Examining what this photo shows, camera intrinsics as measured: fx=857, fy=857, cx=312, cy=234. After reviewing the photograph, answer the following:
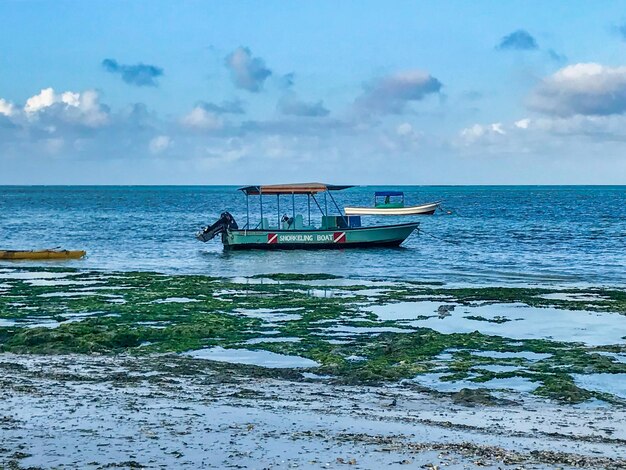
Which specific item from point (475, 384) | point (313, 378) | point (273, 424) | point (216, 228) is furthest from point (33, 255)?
point (273, 424)

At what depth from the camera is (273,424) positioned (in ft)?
40.7

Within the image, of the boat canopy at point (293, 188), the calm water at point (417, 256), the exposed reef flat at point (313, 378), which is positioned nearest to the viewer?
the exposed reef flat at point (313, 378)

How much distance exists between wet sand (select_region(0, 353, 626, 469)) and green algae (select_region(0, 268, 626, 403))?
5.39ft

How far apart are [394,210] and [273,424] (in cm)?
9470

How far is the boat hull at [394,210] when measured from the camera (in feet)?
349

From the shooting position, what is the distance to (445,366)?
17484mm

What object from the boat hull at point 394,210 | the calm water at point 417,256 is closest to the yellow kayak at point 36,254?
the calm water at point 417,256

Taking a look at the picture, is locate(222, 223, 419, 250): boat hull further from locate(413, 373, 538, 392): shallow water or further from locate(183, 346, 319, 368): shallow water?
locate(413, 373, 538, 392): shallow water

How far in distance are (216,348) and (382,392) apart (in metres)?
5.88

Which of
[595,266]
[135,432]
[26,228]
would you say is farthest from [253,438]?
[26,228]

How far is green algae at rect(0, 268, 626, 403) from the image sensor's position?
17.3 meters

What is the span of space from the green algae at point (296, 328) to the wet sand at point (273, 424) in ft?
5.39

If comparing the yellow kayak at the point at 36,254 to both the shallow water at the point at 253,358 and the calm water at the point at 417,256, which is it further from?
the shallow water at the point at 253,358

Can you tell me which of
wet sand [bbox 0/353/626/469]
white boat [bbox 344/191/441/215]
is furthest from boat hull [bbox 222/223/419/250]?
white boat [bbox 344/191/441/215]
